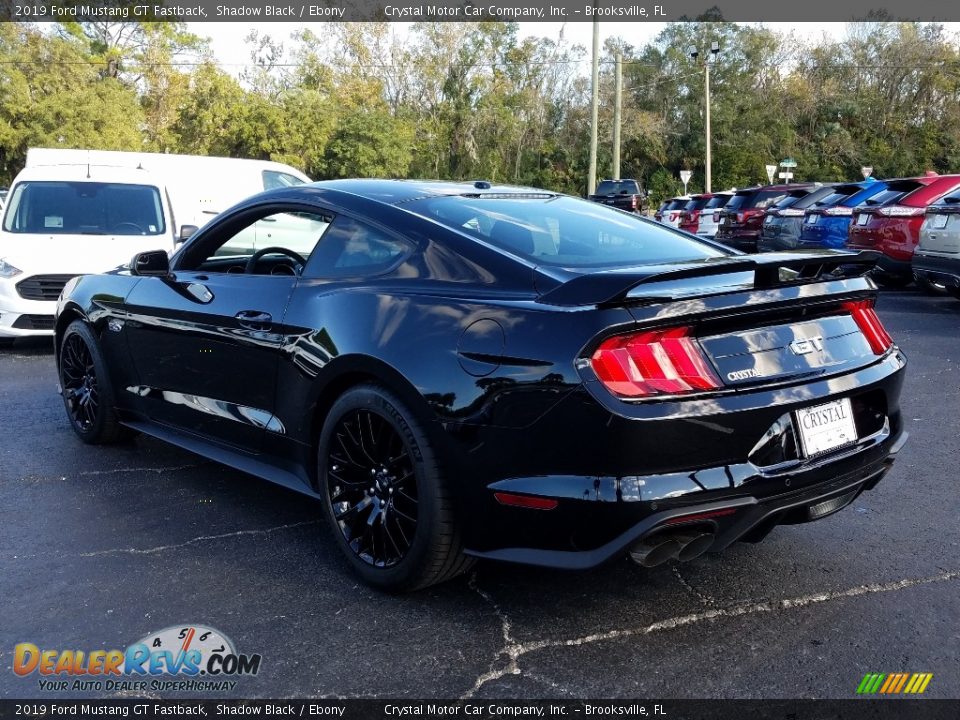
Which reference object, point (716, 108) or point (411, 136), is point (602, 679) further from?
point (716, 108)

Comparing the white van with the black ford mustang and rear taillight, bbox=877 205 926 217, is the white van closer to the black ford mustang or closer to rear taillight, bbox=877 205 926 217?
the black ford mustang

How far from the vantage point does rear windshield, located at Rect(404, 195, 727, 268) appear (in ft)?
11.7

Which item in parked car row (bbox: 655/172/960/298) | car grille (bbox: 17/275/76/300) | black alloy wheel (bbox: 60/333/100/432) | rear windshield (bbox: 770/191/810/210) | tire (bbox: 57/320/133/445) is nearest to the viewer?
tire (bbox: 57/320/133/445)

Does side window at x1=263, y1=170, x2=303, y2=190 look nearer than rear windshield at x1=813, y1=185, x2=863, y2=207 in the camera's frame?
Yes

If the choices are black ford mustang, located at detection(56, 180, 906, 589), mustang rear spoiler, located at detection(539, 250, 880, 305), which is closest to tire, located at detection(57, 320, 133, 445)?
black ford mustang, located at detection(56, 180, 906, 589)

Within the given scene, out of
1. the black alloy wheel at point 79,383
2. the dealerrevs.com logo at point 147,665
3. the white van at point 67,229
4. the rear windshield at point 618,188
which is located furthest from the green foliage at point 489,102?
the dealerrevs.com logo at point 147,665

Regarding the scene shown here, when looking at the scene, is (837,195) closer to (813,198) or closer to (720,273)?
(813,198)

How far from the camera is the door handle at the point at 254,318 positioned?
3889mm

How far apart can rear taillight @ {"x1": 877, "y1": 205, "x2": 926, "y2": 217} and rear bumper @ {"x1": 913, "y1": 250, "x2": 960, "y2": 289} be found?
4.02 feet

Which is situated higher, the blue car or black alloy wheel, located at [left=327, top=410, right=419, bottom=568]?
the blue car

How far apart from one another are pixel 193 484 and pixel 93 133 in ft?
125

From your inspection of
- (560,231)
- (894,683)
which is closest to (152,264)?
(560,231)

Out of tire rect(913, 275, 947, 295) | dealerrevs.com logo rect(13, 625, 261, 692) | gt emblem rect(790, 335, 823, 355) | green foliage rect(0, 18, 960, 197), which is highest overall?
green foliage rect(0, 18, 960, 197)

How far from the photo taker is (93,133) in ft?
126
